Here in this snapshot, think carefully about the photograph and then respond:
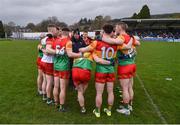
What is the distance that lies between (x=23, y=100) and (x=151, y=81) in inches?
211

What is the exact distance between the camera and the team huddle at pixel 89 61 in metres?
6.79

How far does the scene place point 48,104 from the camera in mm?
8016

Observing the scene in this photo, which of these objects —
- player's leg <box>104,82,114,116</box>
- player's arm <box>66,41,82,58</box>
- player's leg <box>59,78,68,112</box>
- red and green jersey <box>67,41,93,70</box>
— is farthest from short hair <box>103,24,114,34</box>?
player's leg <box>59,78,68,112</box>

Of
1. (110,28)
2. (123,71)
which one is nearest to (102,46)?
(110,28)

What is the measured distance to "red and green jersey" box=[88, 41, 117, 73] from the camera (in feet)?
22.0

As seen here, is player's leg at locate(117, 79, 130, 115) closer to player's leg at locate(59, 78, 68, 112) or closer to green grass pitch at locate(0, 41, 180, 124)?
green grass pitch at locate(0, 41, 180, 124)

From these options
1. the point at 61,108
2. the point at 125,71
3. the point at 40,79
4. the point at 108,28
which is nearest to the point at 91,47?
the point at 108,28

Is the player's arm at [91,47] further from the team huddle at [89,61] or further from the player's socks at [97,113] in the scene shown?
the player's socks at [97,113]

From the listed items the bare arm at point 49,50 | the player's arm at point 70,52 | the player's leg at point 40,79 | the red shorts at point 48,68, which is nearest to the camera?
the player's arm at point 70,52

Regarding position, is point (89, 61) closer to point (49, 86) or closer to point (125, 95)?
point (125, 95)

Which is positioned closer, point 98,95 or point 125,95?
point 98,95

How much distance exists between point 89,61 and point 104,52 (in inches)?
15.7

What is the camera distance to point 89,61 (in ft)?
22.6

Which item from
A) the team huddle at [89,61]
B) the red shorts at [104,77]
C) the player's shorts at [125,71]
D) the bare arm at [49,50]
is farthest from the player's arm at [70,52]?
the player's shorts at [125,71]
